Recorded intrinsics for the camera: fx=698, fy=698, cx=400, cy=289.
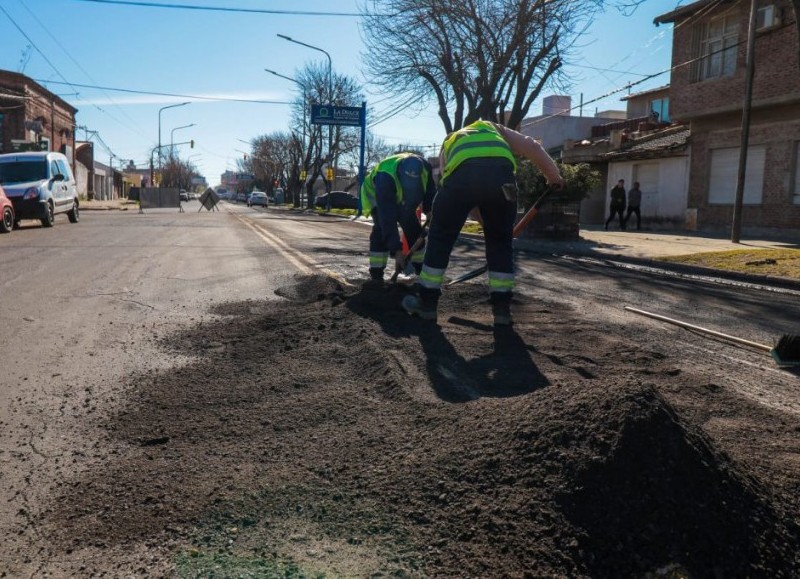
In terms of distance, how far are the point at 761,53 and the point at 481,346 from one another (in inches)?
699

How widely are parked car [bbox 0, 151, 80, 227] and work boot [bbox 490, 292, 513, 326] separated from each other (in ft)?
54.8

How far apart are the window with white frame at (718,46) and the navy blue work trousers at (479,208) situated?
17585 millimetres

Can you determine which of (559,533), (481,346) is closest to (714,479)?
(559,533)

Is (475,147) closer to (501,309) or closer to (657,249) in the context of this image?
(501,309)

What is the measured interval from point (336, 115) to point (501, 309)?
3438 cm

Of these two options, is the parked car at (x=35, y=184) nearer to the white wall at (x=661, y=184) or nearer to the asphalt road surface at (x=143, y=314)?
the asphalt road surface at (x=143, y=314)

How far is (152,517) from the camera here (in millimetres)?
2348

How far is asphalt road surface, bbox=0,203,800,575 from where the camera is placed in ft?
10.1

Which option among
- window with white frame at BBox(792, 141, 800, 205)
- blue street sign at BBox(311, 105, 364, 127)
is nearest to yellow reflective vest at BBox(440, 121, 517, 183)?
window with white frame at BBox(792, 141, 800, 205)

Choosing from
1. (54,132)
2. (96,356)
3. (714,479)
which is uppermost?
(54,132)

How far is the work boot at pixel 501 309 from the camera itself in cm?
521

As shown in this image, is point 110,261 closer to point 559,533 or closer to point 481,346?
point 481,346

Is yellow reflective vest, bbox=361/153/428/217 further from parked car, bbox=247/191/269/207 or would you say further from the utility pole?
parked car, bbox=247/191/269/207

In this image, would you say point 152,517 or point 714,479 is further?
point 152,517
